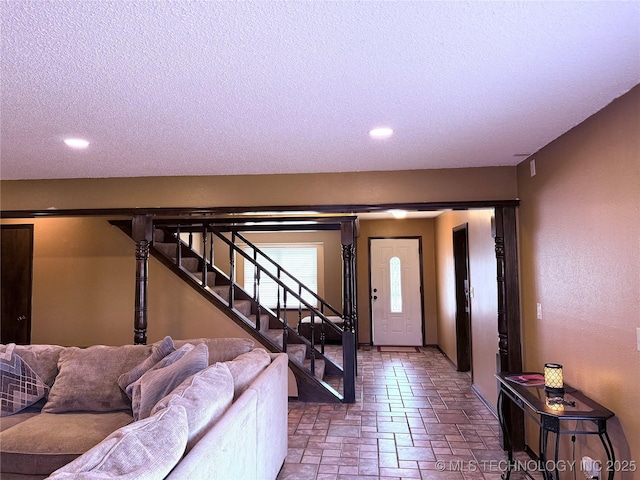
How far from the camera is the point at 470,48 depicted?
165 centimetres

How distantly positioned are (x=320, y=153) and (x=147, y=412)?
2078 mm

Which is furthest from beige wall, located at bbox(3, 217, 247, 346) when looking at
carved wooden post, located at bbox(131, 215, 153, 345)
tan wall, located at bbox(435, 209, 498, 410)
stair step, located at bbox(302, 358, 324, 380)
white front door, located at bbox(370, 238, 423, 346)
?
white front door, located at bbox(370, 238, 423, 346)

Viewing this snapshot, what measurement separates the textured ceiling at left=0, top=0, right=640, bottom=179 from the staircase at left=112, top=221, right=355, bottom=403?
217 centimetres

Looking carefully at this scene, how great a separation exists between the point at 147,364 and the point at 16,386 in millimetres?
866

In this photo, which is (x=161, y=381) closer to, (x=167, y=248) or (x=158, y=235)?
(x=167, y=248)

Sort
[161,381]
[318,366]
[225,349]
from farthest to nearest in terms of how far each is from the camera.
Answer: [318,366]
[225,349]
[161,381]

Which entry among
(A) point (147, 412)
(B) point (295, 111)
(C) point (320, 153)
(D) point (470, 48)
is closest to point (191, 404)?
(A) point (147, 412)

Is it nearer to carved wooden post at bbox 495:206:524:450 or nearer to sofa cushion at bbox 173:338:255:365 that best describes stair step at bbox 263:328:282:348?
sofa cushion at bbox 173:338:255:365

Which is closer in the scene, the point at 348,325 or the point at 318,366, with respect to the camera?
the point at 348,325

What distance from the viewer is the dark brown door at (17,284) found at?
5160 millimetres

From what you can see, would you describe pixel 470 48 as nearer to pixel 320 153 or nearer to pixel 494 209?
pixel 320 153

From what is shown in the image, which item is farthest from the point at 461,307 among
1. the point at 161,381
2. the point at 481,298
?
the point at 161,381

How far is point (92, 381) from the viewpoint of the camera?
9.35 ft

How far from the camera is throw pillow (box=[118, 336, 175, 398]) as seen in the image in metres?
2.80
